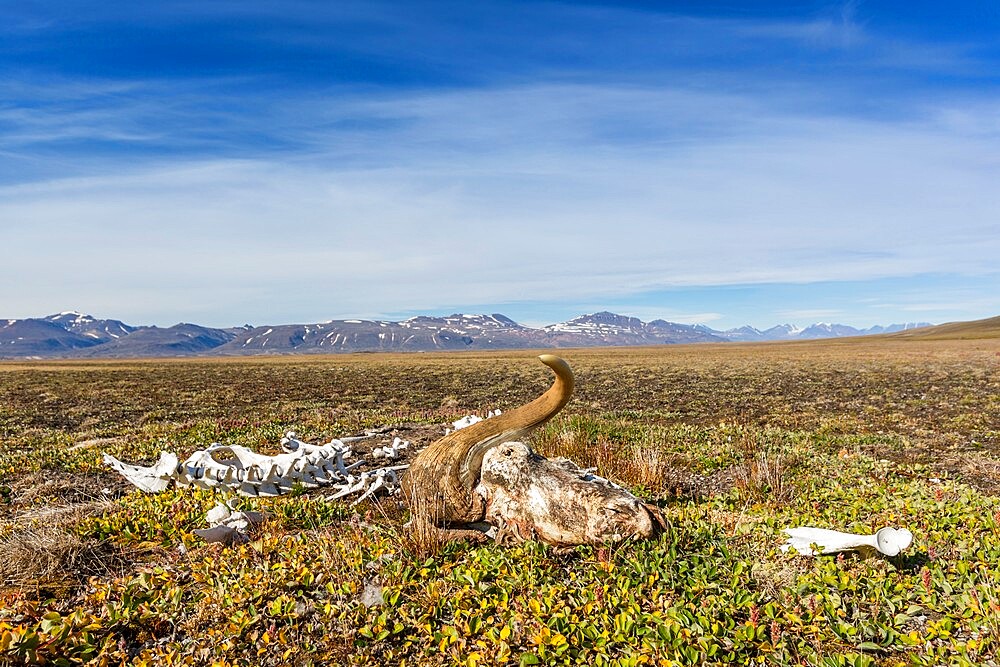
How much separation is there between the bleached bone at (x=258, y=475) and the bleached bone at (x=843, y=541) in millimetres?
4684

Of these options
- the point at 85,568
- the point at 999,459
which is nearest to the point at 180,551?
the point at 85,568

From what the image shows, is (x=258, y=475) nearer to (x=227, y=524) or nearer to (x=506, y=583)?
(x=227, y=524)

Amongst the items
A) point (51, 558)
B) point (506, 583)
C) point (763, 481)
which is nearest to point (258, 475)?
point (51, 558)

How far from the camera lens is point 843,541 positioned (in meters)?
5.35

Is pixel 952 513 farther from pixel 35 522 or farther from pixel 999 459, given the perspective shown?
pixel 35 522

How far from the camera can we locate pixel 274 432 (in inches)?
534

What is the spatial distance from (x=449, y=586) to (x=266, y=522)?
2.52 m

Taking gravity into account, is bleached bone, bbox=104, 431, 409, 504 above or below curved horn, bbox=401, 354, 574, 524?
below

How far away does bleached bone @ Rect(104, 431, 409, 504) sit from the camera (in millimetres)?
7352

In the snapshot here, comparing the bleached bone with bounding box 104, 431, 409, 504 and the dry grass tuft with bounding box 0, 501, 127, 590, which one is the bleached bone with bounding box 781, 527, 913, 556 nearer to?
the bleached bone with bounding box 104, 431, 409, 504

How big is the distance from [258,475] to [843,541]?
6716mm

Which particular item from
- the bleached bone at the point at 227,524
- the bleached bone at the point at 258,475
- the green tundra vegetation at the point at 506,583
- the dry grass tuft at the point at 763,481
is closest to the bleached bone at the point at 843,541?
the green tundra vegetation at the point at 506,583

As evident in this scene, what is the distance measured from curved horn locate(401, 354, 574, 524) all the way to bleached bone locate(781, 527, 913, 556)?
2617mm

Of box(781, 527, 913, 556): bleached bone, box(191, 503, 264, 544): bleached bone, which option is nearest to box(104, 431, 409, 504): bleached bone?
box(191, 503, 264, 544): bleached bone
